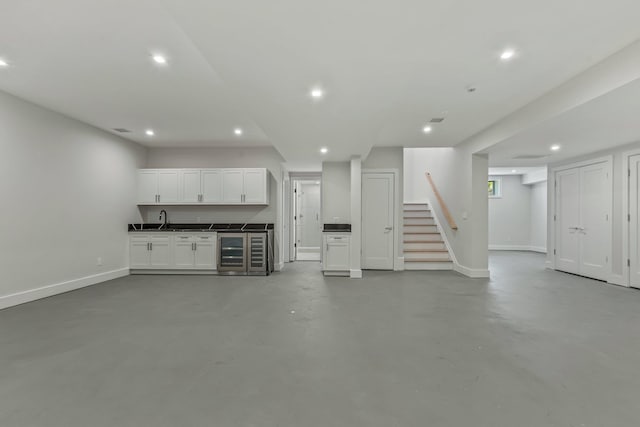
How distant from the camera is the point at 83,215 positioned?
470 cm

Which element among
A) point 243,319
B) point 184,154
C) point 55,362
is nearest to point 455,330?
point 243,319

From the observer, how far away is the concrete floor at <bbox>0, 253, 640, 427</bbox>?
164cm

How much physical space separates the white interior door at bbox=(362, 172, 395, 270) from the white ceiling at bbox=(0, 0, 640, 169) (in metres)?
2.05

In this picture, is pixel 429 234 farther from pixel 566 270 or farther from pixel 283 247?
pixel 283 247

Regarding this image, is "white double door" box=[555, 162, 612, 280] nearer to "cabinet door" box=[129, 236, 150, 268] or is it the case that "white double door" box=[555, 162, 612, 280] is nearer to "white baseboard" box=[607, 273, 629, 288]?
"white baseboard" box=[607, 273, 629, 288]

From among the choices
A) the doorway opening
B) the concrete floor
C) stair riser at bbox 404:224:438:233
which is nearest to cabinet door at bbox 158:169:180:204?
the concrete floor

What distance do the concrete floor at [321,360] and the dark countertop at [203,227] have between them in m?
1.88

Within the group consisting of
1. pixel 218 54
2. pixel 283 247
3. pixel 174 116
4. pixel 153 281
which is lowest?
pixel 153 281

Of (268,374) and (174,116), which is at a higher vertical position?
(174,116)

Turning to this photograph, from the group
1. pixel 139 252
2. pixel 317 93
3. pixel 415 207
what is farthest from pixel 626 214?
pixel 139 252

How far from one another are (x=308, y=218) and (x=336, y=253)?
3588 millimetres

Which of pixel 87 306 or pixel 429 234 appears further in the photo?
pixel 429 234

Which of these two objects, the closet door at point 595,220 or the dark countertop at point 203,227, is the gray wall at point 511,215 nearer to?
the closet door at point 595,220

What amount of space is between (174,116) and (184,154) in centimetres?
210
